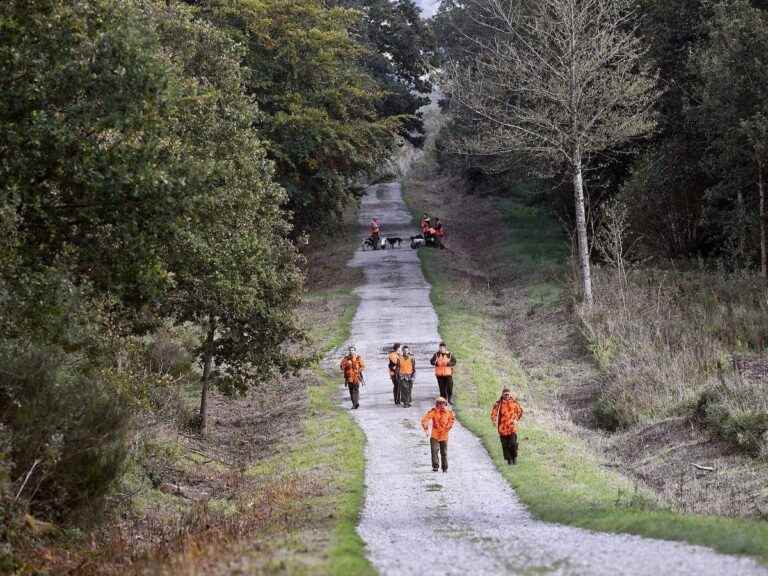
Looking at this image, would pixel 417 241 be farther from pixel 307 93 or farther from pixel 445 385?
pixel 445 385

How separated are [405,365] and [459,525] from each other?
10.9 meters

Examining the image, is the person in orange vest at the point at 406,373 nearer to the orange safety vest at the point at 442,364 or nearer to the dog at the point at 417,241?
the orange safety vest at the point at 442,364

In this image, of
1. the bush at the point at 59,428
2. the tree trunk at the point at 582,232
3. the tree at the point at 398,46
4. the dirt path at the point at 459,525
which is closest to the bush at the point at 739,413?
the dirt path at the point at 459,525

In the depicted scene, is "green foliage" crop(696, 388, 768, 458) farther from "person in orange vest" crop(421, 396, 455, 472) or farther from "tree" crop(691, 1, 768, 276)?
"tree" crop(691, 1, 768, 276)

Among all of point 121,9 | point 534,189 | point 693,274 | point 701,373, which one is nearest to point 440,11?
point 534,189

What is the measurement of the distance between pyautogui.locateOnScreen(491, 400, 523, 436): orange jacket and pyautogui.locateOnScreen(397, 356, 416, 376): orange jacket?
21.3 ft

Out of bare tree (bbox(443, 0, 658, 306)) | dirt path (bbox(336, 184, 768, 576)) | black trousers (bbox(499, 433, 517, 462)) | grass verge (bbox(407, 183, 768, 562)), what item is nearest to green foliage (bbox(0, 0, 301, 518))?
dirt path (bbox(336, 184, 768, 576))

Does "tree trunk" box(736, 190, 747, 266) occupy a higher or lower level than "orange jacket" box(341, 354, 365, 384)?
higher

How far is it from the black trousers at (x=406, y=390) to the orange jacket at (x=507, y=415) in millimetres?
6623

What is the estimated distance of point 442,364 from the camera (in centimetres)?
2388

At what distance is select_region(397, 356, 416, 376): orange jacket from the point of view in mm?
23984

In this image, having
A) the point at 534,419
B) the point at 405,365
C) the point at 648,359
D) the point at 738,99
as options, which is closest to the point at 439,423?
the point at 534,419

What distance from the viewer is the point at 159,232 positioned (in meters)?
14.8

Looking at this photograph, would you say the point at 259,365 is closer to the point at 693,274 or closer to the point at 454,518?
the point at 454,518
